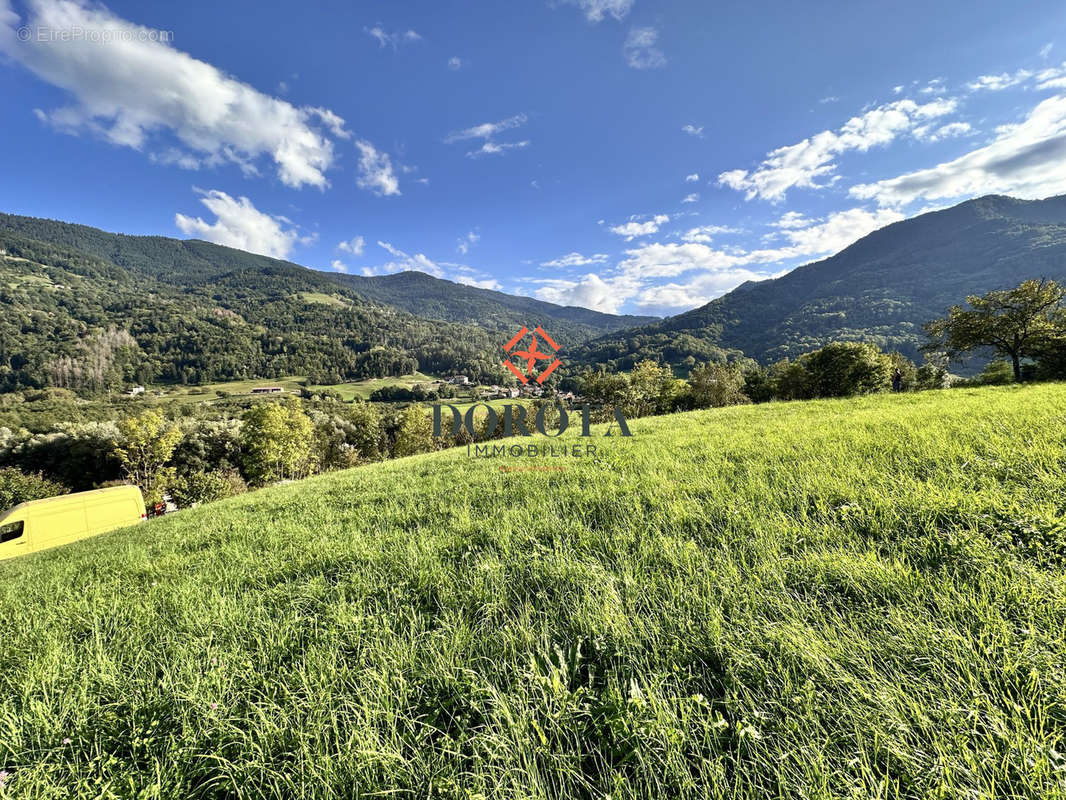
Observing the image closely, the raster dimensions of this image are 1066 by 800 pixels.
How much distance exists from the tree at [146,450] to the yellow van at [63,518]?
2699 centimetres

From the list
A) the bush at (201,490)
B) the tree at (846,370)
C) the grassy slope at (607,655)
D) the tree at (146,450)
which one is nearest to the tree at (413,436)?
the bush at (201,490)

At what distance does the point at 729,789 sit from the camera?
57.4 inches

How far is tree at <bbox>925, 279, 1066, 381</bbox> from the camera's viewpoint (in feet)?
70.9

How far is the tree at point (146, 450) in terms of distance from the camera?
1484 inches

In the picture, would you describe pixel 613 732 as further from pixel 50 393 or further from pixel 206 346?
pixel 206 346

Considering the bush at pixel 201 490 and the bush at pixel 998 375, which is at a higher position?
the bush at pixel 998 375

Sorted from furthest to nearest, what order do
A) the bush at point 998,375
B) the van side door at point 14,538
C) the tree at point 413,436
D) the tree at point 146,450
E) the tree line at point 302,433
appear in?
the tree at point 413,436 → the tree at point 146,450 → the tree line at point 302,433 → the bush at point 998,375 → the van side door at point 14,538

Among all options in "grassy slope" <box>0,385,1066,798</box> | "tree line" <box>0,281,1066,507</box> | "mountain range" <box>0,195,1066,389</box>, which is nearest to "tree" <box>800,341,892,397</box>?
"tree line" <box>0,281,1066,507</box>

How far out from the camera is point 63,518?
14.8 meters

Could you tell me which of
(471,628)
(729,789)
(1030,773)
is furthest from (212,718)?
(1030,773)

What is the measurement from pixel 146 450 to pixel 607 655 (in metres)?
55.1

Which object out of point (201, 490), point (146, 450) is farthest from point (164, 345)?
point (201, 490)

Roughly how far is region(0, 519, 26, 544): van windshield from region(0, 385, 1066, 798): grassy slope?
1649 centimetres

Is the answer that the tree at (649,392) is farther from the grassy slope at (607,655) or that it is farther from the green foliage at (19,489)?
the green foliage at (19,489)
